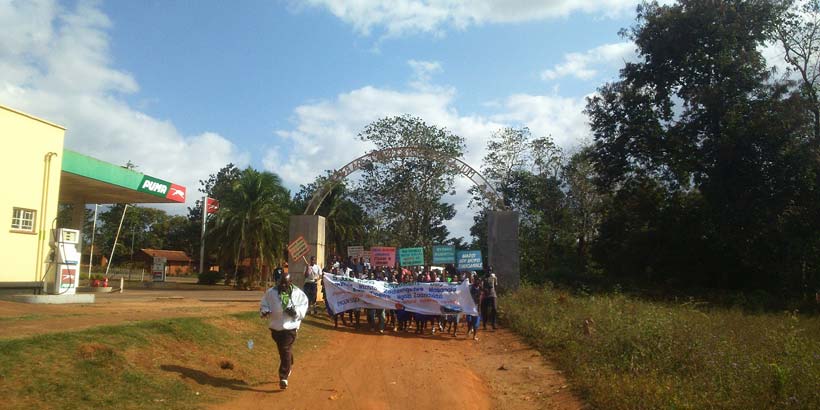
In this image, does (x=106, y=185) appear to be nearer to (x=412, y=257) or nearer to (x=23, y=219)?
(x=23, y=219)

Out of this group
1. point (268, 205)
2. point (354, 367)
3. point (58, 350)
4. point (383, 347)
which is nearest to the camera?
point (58, 350)

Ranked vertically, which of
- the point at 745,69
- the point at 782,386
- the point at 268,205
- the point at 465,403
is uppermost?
the point at 745,69

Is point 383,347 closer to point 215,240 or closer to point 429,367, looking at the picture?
point 429,367

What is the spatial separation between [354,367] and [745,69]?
2536cm

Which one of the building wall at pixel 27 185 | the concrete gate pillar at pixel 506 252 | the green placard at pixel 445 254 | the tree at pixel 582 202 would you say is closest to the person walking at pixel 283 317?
the building wall at pixel 27 185

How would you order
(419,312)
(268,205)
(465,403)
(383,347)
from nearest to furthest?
(465,403), (383,347), (419,312), (268,205)

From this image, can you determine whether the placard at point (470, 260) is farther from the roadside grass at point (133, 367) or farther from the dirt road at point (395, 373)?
the roadside grass at point (133, 367)

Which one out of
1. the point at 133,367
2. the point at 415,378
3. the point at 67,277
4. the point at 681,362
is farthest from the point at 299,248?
the point at 681,362

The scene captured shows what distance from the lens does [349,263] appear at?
20.4 m

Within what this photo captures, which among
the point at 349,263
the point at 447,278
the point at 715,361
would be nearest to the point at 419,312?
the point at 447,278

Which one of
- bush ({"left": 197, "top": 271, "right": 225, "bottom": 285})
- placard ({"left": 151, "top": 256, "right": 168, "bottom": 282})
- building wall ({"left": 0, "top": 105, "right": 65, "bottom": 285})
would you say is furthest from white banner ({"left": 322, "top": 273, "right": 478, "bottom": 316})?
bush ({"left": 197, "top": 271, "right": 225, "bottom": 285})

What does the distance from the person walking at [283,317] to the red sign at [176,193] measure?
18604 millimetres

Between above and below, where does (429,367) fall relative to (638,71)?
below

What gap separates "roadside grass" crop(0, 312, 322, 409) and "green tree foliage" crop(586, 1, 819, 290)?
2305cm
